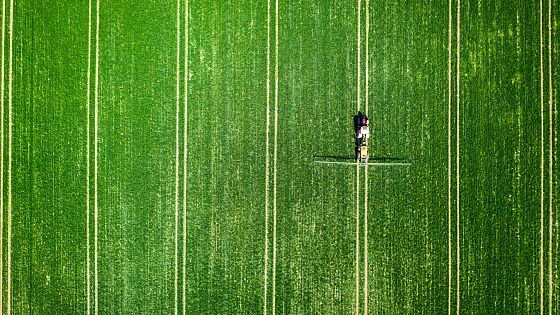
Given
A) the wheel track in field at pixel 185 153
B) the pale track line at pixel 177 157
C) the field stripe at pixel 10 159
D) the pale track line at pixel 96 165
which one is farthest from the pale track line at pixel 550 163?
the field stripe at pixel 10 159

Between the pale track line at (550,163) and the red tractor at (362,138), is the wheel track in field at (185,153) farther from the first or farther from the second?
the pale track line at (550,163)

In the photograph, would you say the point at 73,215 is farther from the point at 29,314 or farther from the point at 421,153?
the point at 421,153

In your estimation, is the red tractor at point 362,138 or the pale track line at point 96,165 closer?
the red tractor at point 362,138

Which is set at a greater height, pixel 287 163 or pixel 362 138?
pixel 362 138

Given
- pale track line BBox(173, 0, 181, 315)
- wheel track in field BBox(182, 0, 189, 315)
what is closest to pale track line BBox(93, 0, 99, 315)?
pale track line BBox(173, 0, 181, 315)

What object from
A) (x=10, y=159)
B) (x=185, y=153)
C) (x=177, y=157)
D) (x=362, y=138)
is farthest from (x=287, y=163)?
(x=10, y=159)

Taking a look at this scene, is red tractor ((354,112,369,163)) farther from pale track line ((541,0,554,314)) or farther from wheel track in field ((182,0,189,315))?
pale track line ((541,0,554,314))

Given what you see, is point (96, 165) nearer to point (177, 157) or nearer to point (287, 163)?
point (177, 157)

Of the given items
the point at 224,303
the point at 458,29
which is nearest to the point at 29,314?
the point at 224,303
